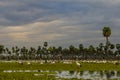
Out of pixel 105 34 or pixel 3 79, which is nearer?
pixel 3 79

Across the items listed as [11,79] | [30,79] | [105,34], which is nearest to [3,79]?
[11,79]

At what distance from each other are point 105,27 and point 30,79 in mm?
111455

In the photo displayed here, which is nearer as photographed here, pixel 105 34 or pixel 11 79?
pixel 11 79

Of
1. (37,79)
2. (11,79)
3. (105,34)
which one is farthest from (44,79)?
(105,34)

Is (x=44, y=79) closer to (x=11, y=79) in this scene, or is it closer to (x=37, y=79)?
(x=37, y=79)

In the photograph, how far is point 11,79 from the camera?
38.6 m

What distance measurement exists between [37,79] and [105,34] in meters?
109

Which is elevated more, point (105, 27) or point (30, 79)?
point (105, 27)

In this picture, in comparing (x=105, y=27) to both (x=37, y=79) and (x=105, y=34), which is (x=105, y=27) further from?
(x=37, y=79)

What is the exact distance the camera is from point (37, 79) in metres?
40.1

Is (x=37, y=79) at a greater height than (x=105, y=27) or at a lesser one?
lesser

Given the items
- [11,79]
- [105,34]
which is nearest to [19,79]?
[11,79]

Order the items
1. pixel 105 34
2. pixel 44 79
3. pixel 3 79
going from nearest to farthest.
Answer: pixel 3 79, pixel 44 79, pixel 105 34

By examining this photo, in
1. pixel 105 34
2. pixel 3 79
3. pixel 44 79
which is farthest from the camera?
pixel 105 34
